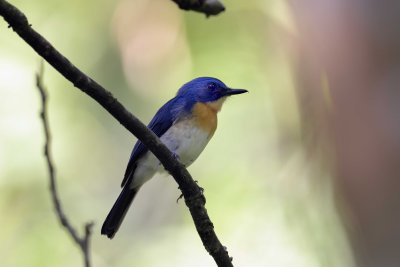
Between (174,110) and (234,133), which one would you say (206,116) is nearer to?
(174,110)

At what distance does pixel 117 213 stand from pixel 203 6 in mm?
2795

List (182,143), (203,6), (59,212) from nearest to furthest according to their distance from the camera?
(203,6) < (59,212) < (182,143)

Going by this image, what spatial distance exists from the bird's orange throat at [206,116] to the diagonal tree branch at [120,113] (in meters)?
1.42

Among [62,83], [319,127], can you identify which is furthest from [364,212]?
[62,83]

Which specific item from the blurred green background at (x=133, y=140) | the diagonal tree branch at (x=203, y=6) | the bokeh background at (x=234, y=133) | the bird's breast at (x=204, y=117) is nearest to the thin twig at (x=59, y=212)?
the diagonal tree branch at (x=203, y=6)

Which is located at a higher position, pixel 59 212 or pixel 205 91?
pixel 205 91

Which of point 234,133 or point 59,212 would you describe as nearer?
point 59,212

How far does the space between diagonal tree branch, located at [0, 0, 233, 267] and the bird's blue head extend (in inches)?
68.0

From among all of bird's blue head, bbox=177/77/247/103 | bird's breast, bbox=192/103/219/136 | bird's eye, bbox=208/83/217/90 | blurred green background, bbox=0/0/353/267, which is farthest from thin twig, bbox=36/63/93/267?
blurred green background, bbox=0/0/353/267

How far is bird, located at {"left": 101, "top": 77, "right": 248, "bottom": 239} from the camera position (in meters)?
4.39

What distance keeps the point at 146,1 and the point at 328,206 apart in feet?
9.76

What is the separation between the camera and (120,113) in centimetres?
260

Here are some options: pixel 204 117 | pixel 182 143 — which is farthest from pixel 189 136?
pixel 204 117

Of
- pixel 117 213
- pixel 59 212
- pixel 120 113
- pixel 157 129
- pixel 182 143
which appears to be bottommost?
pixel 59 212
